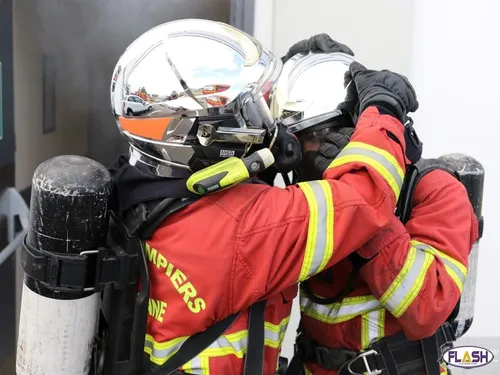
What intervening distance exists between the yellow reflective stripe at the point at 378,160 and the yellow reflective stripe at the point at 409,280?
0.47ft

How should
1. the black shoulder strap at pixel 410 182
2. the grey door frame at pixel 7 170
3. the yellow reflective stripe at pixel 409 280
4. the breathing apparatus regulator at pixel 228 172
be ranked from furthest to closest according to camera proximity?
1. the grey door frame at pixel 7 170
2. the black shoulder strap at pixel 410 182
3. the yellow reflective stripe at pixel 409 280
4. the breathing apparatus regulator at pixel 228 172

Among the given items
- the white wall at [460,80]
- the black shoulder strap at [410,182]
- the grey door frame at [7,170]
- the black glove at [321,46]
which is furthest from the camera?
the white wall at [460,80]

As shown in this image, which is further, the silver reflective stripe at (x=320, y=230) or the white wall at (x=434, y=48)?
the white wall at (x=434, y=48)

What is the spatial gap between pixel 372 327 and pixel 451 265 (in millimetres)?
242

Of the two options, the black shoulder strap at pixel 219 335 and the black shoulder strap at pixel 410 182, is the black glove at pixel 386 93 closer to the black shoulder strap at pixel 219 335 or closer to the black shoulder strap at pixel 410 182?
the black shoulder strap at pixel 410 182

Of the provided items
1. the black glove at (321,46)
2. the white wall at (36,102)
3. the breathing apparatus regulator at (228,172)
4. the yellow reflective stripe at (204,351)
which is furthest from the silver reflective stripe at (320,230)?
the white wall at (36,102)

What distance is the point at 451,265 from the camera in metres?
1.22

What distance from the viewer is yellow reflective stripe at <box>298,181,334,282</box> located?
41.9 inches

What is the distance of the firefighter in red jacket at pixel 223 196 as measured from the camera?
42.1 inches

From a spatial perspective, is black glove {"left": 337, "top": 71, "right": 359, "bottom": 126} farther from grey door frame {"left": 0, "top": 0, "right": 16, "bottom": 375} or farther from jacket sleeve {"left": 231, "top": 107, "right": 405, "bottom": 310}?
grey door frame {"left": 0, "top": 0, "right": 16, "bottom": 375}

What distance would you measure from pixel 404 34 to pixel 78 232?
1.53 meters

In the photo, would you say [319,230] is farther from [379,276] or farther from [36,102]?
[36,102]
